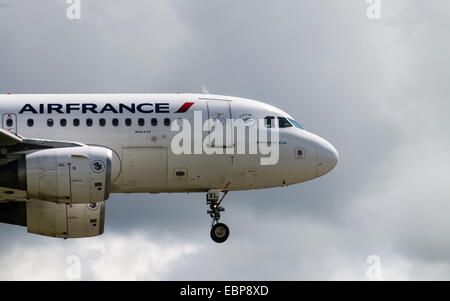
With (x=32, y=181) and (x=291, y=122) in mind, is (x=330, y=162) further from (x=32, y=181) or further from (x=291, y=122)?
(x=32, y=181)

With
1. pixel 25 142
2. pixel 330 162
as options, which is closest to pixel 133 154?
pixel 25 142

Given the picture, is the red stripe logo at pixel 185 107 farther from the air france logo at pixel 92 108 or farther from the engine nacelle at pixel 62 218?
the engine nacelle at pixel 62 218

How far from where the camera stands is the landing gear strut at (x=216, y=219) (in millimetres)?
50062

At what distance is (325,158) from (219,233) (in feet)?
17.6

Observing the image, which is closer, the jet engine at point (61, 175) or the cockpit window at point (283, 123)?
the jet engine at point (61, 175)

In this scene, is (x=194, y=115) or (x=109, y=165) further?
(x=194, y=115)

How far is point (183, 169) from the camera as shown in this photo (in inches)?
1921

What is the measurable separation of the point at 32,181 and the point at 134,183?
4.98 m

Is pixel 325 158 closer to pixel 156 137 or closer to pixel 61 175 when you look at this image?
pixel 156 137

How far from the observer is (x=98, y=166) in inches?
1801

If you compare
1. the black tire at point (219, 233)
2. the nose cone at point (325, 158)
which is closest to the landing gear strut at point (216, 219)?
the black tire at point (219, 233)

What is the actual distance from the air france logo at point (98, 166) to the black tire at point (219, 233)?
6.62m

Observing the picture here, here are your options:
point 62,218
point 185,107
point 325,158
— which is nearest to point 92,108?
point 185,107

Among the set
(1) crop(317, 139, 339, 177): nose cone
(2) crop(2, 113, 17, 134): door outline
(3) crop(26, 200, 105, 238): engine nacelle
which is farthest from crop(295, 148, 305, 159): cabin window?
(2) crop(2, 113, 17, 134): door outline
